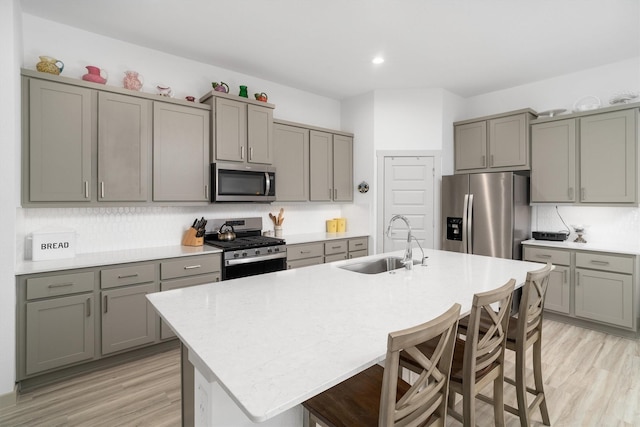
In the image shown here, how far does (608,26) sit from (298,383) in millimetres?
4041

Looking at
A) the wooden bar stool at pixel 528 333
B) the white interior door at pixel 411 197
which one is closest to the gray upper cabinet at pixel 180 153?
the white interior door at pixel 411 197

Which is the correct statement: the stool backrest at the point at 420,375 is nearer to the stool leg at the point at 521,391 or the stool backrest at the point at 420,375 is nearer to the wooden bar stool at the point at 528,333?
the wooden bar stool at the point at 528,333

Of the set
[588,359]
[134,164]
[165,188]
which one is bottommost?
[588,359]

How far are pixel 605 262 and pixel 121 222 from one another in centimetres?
497

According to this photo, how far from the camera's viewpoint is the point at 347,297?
67.5 inches

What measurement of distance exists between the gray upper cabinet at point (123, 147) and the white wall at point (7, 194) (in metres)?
0.64

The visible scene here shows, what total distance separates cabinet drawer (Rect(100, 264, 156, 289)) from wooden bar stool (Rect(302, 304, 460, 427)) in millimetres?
2088

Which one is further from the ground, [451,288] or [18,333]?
[451,288]

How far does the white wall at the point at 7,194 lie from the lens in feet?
7.14

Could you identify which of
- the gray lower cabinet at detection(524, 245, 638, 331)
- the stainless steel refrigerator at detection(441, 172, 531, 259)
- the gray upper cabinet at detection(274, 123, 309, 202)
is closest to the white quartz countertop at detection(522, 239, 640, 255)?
the gray lower cabinet at detection(524, 245, 638, 331)

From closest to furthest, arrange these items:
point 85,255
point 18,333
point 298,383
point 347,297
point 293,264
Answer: point 298,383
point 347,297
point 18,333
point 85,255
point 293,264

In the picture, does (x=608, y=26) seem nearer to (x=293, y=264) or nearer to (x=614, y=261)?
(x=614, y=261)

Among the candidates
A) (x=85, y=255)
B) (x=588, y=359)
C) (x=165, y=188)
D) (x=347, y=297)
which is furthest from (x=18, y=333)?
(x=588, y=359)

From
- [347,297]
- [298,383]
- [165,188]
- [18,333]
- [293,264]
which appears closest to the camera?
[298,383]
